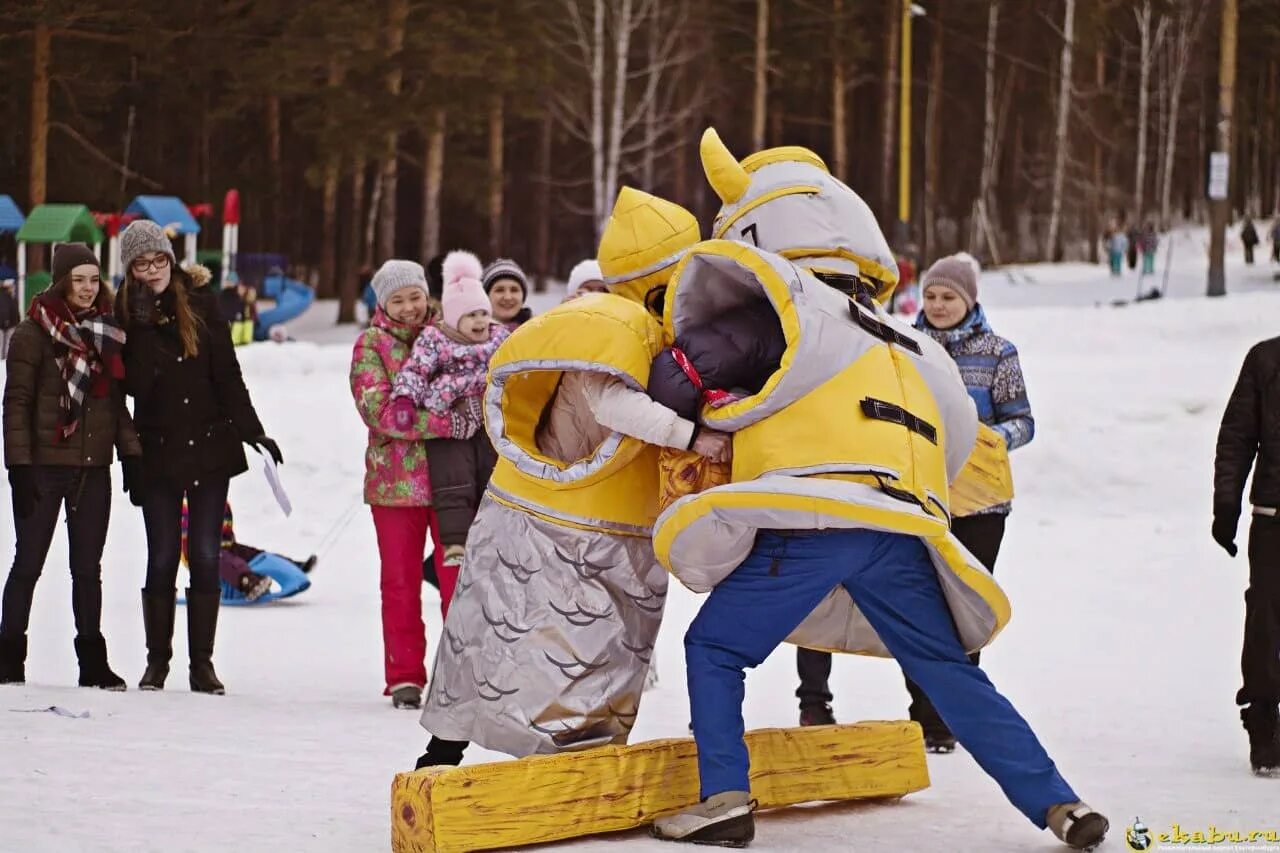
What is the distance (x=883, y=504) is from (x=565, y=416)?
917 mm

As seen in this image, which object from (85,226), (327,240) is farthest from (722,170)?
(327,240)

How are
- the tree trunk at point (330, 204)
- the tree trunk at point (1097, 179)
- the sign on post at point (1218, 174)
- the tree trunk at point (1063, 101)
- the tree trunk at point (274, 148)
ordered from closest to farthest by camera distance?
the sign on post at point (1218, 174)
the tree trunk at point (330, 204)
the tree trunk at point (274, 148)
the tree trunk at point (1063, 101)
the tree trunk at point (1097, 179)

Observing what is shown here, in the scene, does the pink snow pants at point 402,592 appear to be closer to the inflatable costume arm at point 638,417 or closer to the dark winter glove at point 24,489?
the dark winter glove at point 24,489

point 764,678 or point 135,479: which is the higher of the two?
point 135,479

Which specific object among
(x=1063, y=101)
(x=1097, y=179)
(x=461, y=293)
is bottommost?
(x=461, y=293)

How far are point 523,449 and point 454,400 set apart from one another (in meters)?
2.44

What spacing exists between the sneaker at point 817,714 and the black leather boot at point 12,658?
304cm

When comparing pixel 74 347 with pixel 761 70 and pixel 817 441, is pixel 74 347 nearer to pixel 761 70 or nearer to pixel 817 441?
pixel 817 441

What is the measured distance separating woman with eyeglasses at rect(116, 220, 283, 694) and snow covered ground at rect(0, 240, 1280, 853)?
39 centimetres

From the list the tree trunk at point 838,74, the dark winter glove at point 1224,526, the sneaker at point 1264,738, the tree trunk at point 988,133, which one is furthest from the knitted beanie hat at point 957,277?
the tree trunk at point 988,133

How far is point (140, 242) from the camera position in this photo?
7164 mm

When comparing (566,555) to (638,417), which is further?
(566,555)

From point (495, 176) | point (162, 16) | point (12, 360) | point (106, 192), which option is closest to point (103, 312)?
point (12, 360)

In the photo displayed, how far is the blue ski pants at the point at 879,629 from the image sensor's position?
175 inches
